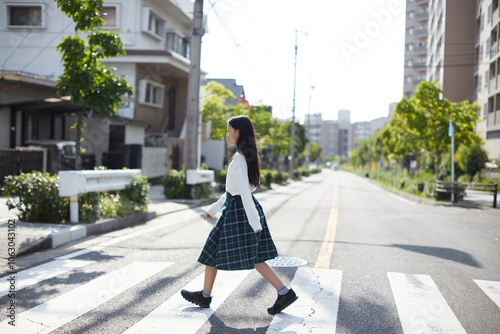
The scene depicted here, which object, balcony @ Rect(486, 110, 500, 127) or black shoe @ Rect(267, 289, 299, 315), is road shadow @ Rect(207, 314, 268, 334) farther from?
balcony @ Rect(486, 110, 500, 127)

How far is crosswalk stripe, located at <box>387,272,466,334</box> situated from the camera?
363 centimetres

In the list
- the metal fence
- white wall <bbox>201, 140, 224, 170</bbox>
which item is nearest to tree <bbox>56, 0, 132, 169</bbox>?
the metal fence

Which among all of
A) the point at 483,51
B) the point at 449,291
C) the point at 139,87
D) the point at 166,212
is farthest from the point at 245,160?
the point at 483,51

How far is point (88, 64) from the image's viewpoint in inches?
363

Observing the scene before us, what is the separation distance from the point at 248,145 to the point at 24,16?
22514 mm

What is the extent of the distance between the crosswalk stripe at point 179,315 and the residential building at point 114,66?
46.8ft

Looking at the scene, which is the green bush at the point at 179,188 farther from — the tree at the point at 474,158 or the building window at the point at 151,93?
the tree at the point at 474,158

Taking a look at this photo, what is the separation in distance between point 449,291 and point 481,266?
1.71 metres

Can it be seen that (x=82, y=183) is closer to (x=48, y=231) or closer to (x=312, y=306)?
(x=48, y=231)

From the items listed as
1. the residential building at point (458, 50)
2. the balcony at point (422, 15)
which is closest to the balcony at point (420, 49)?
the balcony at point (422, 15)

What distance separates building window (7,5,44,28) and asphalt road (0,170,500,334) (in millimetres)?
18273

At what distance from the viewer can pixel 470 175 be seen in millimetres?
31812

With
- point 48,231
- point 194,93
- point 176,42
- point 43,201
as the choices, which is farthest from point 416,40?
point 48,231

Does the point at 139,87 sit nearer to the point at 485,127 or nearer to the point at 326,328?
the point at 326,328
